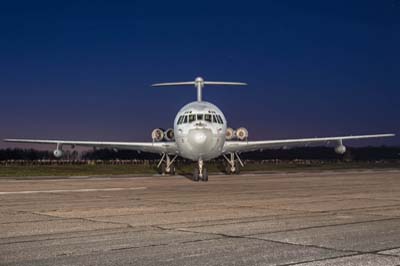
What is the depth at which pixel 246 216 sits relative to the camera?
44.4 ft

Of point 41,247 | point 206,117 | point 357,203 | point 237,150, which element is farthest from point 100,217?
point 237,150

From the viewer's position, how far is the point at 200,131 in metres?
33.0

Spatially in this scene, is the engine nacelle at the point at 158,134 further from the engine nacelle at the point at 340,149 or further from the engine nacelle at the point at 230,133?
the engine nacelle at the point at 340,149

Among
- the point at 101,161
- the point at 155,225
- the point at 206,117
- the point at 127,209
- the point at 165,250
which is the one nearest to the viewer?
the point at 165,250

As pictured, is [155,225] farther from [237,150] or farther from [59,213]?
[237,150]

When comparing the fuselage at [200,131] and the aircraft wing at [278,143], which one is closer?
A: the fuselage at [200,131]

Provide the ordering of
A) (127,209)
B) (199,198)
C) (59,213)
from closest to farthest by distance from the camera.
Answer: (59,213)
(127,209)
(199,198)

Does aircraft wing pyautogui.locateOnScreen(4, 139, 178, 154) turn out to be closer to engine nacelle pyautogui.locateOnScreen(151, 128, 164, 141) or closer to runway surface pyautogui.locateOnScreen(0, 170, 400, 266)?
engine nacelle pyautogui.locateOnScreen(151, 128, 164, 141)

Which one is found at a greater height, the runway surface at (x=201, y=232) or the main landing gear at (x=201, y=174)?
the main landing gear at (x=201, y=174)

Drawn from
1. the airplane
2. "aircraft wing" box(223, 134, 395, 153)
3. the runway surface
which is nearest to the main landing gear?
the airplane

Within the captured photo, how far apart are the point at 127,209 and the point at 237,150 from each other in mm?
27084

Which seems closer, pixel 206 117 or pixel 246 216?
pixel 246 216

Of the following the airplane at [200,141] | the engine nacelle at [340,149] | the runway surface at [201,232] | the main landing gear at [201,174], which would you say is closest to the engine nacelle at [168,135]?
the airplane at [200,141]

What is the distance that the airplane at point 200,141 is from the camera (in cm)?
3338
